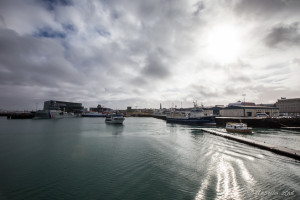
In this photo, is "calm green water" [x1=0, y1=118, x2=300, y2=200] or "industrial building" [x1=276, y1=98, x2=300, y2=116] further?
"industrial building" [x1=276, y1=98, x2=300, y2=116]

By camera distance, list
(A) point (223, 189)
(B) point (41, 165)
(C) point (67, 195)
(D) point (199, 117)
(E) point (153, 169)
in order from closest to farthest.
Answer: (C) point (67, 195) → (A) point (223, 189) → (E) point (153, 169) → (B) point (41, 165) → (D) point (199, 117)

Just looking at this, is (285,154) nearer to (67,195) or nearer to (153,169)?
(153,169)

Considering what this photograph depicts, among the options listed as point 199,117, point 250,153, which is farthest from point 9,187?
point 199,117

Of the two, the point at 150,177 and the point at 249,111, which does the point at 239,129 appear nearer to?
the point at 150,177

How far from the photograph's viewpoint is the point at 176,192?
11.4 metres

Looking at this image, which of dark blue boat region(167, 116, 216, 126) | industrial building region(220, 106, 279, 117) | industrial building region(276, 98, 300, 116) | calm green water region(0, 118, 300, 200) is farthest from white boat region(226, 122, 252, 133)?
industrial building region(276, 98, 300, 116)

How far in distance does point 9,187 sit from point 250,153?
2951cm

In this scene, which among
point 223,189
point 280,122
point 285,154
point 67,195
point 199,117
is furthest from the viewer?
point 199,117

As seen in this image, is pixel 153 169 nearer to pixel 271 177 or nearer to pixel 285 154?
pixel 271 177

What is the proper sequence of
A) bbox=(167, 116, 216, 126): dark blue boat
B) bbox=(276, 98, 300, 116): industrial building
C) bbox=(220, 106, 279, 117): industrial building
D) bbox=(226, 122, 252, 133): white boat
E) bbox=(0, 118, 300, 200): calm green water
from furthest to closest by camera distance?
bbox=(276, 98, 300, 116): industrial building < bbox=(220, 106, 279, 117): industrial building < bbox=(167, 116, 216, 126): dark blue boat < bbox=(226, 122, 252, 133): white boat < bbox=(0, 118, 300, 200): calm green water

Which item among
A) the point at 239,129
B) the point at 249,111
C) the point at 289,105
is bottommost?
the point at 239,129

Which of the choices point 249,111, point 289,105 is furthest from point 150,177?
point 289,105

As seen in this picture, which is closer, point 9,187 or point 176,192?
point 176,192

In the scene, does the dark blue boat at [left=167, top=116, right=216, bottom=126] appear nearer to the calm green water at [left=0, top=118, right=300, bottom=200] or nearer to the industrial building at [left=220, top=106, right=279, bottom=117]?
the industrial building at [left=220, top=106, right=279, bottom=117]
